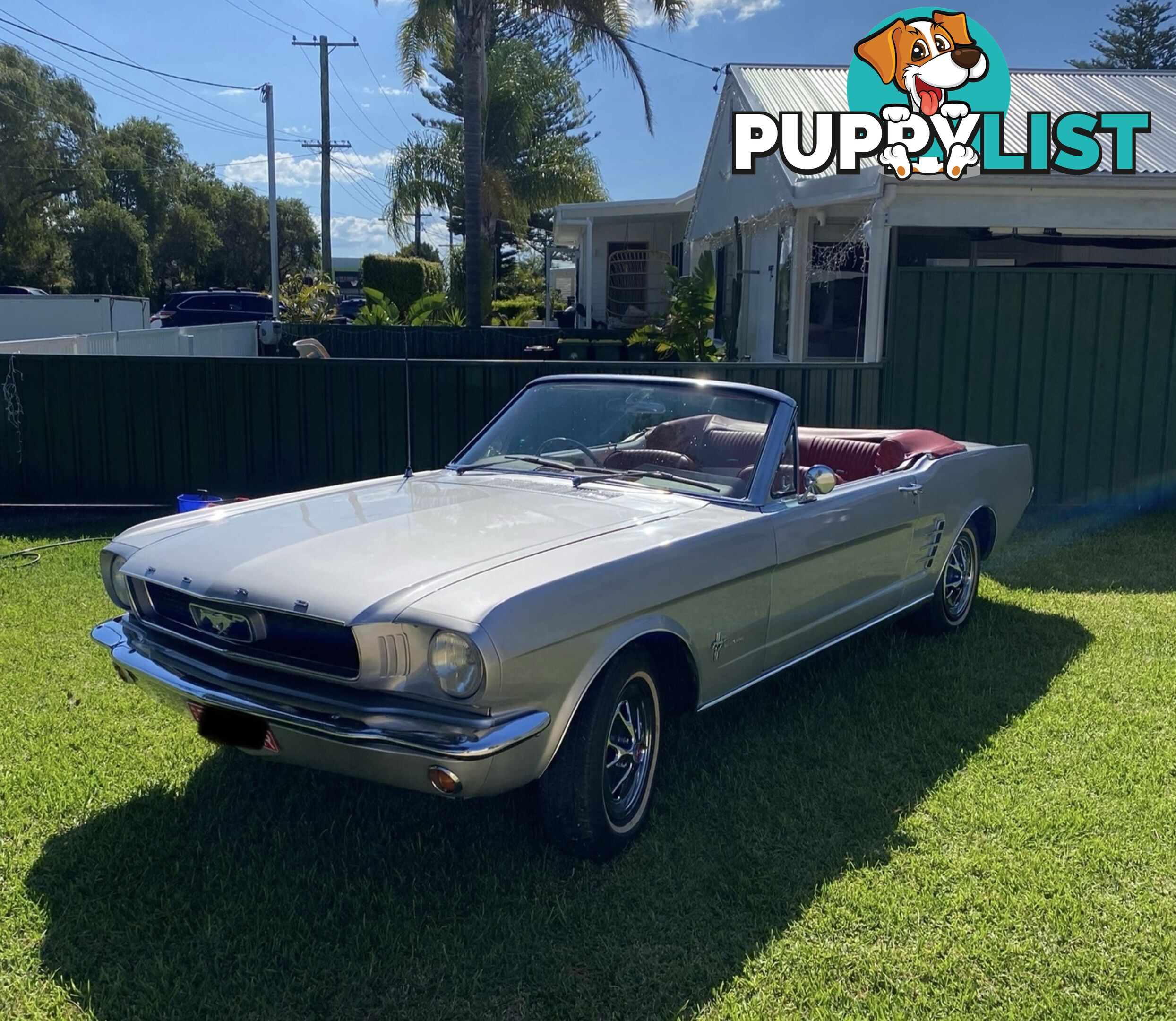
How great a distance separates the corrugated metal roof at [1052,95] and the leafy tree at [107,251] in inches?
1405

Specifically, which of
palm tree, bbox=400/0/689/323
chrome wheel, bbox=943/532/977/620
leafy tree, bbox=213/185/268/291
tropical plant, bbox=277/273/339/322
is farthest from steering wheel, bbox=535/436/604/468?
leafy tree, bbox=213/185/268/291

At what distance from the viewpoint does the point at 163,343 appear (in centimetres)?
1386

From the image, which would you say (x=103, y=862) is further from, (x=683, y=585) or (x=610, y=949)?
(x=683, y=585)

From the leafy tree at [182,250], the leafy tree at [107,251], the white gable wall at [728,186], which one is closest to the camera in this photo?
the white gable wall at [728,186]

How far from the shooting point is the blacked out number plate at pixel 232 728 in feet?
11.0

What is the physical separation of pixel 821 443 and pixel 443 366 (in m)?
3.84

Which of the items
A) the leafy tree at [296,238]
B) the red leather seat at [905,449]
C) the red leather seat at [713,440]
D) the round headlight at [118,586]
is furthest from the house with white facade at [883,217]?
the leafy tree at [296,238]

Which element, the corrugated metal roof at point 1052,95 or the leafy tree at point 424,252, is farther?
the leafy tree at point 424,252

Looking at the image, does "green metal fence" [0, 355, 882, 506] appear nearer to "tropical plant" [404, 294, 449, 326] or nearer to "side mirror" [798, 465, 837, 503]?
"side mirror" [798, 465, 837, 503]

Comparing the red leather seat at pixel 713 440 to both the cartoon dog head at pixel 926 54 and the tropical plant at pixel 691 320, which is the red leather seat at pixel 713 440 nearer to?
the cartoon dog head at pixel 926 54

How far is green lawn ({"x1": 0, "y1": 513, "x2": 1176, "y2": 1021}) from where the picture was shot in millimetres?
2998

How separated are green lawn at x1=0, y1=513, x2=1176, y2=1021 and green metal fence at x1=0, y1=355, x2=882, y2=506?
3.99 m

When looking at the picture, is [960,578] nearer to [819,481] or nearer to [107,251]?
[819,481]

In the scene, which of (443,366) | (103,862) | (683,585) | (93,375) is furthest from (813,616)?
(93,375)
